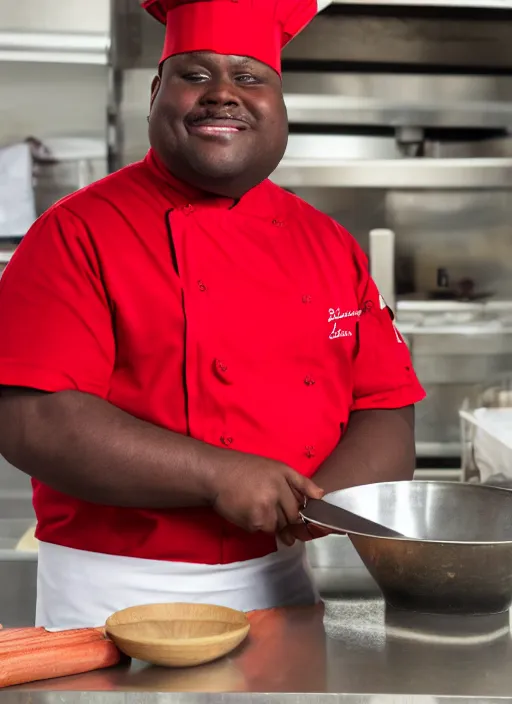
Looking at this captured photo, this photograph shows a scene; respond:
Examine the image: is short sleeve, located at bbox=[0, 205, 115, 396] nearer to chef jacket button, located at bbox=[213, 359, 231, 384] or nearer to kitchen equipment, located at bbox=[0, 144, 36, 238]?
chef jacket button, located at bbox=[213, 359, 231, 384]

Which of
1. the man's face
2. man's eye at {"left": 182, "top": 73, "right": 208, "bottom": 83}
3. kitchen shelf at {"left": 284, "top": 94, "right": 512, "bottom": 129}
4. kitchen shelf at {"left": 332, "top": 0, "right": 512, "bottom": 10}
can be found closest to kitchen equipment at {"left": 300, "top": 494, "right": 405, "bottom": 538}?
the man's face

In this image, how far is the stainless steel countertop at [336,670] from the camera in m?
0.88

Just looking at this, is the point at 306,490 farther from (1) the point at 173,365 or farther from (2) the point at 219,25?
(2) the point at 219,25

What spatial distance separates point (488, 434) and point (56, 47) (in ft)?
5.01

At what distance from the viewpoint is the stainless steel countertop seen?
880mm

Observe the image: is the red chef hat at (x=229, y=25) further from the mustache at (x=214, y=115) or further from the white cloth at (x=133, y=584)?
the white cloth at (x=133, y=584)

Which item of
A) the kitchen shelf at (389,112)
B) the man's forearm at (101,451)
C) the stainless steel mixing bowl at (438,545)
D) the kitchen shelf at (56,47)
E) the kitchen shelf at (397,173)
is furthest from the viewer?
the kitchen shelf at (389,112)

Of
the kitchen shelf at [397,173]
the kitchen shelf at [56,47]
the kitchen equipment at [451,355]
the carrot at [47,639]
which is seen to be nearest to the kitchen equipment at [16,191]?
the kitchen shelf at [56,47]

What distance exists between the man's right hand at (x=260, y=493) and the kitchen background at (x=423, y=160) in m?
1.70

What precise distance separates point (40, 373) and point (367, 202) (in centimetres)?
185

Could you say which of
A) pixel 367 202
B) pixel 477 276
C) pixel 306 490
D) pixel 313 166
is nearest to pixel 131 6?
pixel 313 166

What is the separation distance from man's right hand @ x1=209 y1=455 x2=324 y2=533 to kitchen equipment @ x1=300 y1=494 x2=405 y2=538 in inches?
1.4

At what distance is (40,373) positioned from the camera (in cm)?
112

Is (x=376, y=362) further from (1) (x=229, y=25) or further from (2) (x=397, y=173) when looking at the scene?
(2) (x=397, y=173)
